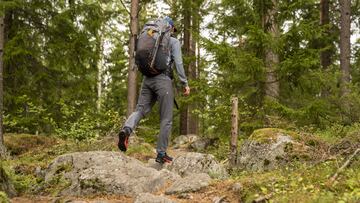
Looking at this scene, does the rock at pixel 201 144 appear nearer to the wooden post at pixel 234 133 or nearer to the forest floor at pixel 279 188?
the wooden post at pixel 234 133

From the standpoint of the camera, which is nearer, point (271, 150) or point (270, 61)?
point (271, 150)

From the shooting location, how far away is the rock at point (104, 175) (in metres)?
5.66

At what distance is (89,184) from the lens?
225 inches

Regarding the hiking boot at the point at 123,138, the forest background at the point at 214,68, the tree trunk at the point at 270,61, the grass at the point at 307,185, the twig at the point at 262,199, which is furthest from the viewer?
the tree trunk at the point at 270,61

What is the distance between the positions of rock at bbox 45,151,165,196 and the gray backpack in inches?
56.8

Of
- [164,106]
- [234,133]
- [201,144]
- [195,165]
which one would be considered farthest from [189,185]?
[201,144]

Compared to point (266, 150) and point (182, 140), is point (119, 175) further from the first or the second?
point (182, 140)

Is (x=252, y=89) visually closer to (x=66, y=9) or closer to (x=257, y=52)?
(x=257, y=52)

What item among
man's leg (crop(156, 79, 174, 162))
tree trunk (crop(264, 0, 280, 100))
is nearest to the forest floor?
man's leg (crop(156, 79, 174, 162))

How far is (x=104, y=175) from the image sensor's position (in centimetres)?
582

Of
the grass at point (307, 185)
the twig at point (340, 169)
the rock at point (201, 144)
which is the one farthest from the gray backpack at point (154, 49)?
the rock at point (201, 144)

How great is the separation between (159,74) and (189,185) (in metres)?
1.99

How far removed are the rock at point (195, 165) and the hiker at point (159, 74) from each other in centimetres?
19

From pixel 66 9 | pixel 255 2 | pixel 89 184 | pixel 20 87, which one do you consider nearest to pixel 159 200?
pixel 89 184
